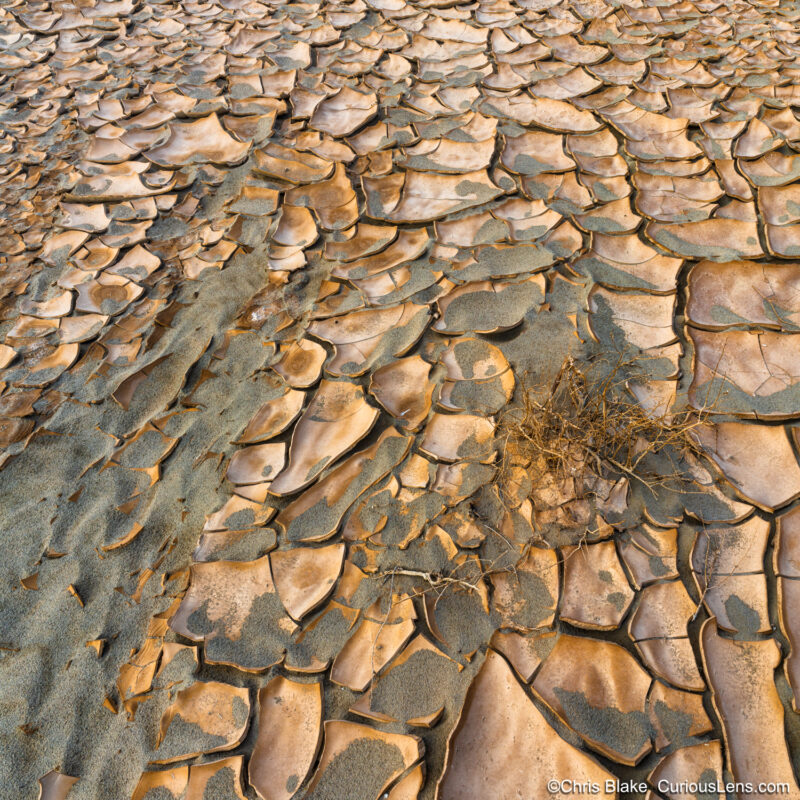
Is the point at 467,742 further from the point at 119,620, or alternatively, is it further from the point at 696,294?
the point at 696,294

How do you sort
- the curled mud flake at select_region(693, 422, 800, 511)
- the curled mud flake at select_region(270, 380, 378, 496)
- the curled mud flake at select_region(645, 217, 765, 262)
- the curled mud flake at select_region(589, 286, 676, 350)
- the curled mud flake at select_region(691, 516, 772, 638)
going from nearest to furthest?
the curled mud flake at select_region(691, 516, 772, 638) → the curled mud flake at select_region(693, 422, 800, 511) → the curled mud flake at select_region(270, 380, 378, 496) → the curled mud flake at select_region(589, 286, 676, 350) → the curled mud flake at select_region(645, 217, 765, 262)

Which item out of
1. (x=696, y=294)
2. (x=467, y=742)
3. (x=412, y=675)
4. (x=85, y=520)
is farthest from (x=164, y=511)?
(x=696, y=294)

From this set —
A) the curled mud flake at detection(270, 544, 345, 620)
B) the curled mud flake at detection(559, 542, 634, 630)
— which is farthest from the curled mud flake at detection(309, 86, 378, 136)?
the curled mud flake at detection(559, 542, 634, 630)

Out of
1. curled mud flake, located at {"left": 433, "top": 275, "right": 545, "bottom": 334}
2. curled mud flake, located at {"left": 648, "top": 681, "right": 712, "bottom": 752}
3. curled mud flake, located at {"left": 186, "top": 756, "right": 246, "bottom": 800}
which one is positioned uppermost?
curled mud flake, located at {"left": 433, "top": 275, "right": 545, "bottom": 334}

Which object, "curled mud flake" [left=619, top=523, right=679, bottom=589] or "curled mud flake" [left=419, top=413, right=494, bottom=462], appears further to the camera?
"curled mud flake" [left=419, top=413, right=494, bottom=462]

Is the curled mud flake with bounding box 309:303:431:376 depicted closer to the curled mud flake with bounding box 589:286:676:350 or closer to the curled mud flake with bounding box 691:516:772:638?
the curled mud flake with bounding box 589:286:676:350

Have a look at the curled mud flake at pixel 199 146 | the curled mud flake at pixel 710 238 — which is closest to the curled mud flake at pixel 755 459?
the curled mud flake at pixel 710 238

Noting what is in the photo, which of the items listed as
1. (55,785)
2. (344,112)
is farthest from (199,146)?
(55,785)

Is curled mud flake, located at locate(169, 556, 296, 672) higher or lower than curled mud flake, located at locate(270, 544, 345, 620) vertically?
lower

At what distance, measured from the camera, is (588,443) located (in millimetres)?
995

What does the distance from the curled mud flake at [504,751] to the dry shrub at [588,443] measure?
0.30 m

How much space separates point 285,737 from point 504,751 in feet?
0.99

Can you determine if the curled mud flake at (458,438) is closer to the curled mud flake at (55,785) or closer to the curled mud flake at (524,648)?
the curled mud flake at (524,648)

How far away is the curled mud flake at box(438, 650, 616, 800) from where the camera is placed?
77 centimetres
